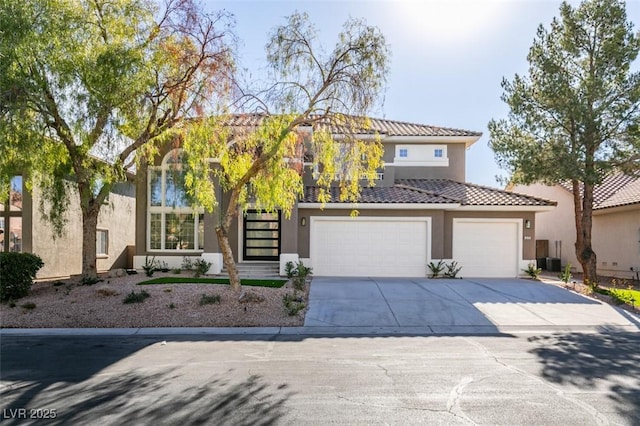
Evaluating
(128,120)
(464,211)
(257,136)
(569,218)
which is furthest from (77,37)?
(569,218)

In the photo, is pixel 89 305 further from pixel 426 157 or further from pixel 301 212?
pixel 426 157

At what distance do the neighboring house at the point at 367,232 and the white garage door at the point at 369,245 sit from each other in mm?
39

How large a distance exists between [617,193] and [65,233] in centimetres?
2342

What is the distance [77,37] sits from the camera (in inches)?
466

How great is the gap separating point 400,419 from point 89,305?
31.3 ft

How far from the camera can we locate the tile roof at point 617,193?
63.7 feet

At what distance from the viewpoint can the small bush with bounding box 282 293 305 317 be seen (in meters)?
11.4

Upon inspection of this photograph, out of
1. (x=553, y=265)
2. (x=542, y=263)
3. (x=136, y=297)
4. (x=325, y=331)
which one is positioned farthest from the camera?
(x=542, y=263)

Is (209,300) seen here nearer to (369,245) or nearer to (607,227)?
(369,245)

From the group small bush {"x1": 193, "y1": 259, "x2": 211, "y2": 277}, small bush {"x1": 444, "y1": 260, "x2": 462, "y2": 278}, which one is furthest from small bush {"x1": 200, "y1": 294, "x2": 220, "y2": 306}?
small bush {"x1": 444, "y1": 260, "x2": 462, "y2": 278}

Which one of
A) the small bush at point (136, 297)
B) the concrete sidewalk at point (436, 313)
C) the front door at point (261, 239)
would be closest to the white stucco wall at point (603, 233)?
the concrete sidewalk at point (436, 313)

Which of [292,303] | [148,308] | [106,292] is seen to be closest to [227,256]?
[292,303]

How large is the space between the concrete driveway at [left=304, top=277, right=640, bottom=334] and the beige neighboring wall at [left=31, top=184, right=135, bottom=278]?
8.56 meters

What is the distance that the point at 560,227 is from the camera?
2334cm
